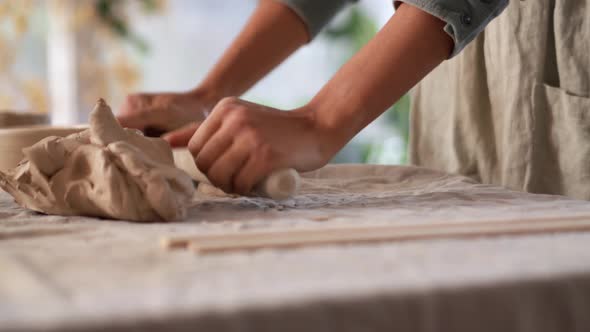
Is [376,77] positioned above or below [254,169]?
above

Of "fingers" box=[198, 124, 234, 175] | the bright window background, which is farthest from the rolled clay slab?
the bright window background

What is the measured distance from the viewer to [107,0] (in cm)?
299

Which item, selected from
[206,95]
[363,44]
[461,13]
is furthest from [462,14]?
[363,44]

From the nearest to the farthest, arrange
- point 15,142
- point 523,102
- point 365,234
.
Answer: point 365,234 < point 15,142 < point 523,102

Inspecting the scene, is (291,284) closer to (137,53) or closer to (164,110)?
(164,110)

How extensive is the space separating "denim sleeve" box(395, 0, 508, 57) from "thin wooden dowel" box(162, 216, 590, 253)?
0.97ft

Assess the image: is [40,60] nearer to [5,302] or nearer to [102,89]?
[102,89]

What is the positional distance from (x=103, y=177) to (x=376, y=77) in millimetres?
332

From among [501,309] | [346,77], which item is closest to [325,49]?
[346,77]

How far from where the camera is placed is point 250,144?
0.71 m

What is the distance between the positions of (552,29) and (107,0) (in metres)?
2.37

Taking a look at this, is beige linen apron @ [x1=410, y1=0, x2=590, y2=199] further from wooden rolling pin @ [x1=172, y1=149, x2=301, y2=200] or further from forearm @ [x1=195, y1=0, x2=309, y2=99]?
wooden rolling pin @ [x1=172, y1=149, x2=301, y2=200]

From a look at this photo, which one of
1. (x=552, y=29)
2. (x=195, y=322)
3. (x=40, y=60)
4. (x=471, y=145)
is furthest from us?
(x=40, y=60)

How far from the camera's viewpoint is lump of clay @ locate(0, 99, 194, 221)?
0.59 meters
